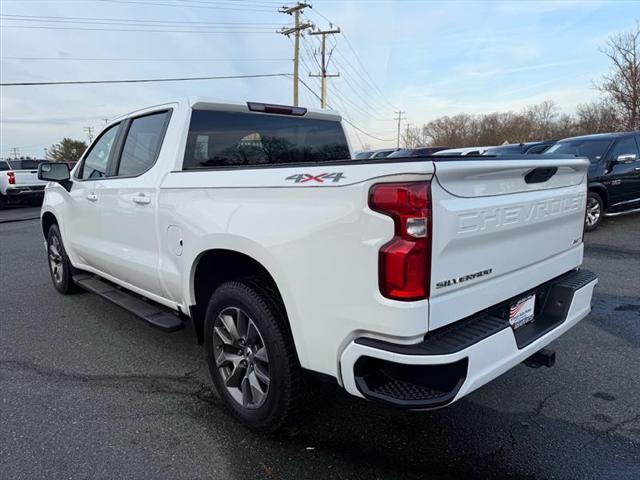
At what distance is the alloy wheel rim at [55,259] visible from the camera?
553 cm

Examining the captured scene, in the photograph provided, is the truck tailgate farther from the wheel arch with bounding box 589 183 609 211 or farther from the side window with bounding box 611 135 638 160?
the side window with bounding box 611 135 638 160

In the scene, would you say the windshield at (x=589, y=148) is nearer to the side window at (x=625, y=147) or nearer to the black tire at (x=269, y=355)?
the side window at (x=625, y=147)

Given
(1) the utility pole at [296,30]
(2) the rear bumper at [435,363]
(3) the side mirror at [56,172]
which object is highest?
(1) the utility pole at [296,30]

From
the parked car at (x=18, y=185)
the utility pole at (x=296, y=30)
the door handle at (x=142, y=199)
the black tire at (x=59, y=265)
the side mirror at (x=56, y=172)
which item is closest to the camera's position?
the door handle at (x=142, y=199)

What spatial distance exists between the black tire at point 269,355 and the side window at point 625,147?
9.07m

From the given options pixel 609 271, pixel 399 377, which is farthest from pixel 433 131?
pixel 399 377

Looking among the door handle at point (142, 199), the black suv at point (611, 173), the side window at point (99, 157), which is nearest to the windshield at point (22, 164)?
the side window at point (99, 157)

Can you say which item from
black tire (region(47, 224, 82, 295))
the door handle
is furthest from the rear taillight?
black tire (region(47, 224, 82, 295))

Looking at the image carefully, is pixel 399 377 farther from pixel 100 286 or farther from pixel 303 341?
pixel 100 286

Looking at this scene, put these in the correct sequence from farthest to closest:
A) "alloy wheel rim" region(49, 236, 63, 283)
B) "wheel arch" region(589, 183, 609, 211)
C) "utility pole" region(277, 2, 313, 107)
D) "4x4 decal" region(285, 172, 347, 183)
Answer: "utility pole" region(277, 2, 313, 107) → "wheel arch" region(589, 183, 609, 211) → "alloy wheel rim" region(49, 236, 63, 283) → "4x4 decal" region(285, 172, 347, 183)

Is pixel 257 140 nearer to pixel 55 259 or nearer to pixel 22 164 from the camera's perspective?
pixel 55 259

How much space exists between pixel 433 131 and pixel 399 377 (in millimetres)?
82057

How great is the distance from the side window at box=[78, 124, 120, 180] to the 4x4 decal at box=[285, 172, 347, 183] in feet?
8.81

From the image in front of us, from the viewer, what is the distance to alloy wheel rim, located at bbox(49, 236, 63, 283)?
5527 mm
